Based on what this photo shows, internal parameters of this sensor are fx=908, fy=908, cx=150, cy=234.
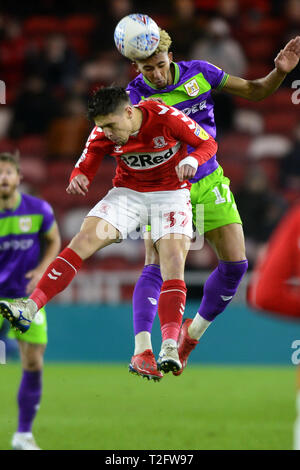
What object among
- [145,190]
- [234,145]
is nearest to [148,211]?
[145,190]

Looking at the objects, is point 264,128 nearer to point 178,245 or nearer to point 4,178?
point 4,178

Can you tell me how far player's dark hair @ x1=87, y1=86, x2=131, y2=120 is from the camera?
5.20 m

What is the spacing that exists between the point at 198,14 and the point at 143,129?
9.58 m

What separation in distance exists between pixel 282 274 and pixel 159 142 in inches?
79.2

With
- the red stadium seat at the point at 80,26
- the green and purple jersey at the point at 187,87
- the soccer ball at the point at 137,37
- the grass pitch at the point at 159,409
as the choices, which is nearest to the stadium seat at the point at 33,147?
the red stadium seat at the point at 80,26

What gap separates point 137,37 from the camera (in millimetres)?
5422

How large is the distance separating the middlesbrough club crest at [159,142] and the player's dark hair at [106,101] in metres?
0.29

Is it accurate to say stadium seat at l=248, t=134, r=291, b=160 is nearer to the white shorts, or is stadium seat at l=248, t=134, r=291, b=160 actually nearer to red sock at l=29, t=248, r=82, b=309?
the white shorts

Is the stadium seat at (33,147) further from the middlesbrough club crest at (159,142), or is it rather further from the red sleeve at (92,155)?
the middlesbrough club crest at (159,142)

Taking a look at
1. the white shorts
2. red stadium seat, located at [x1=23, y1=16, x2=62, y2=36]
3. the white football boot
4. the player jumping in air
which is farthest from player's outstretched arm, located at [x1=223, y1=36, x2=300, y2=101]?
red stadium seat, located at [x1=23, y1=16, x2=62, y2=36]

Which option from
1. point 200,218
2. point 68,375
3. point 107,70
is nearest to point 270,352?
point 68,375

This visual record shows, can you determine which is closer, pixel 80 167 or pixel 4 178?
pixel 80 167

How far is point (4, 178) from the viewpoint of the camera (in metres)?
7.08
